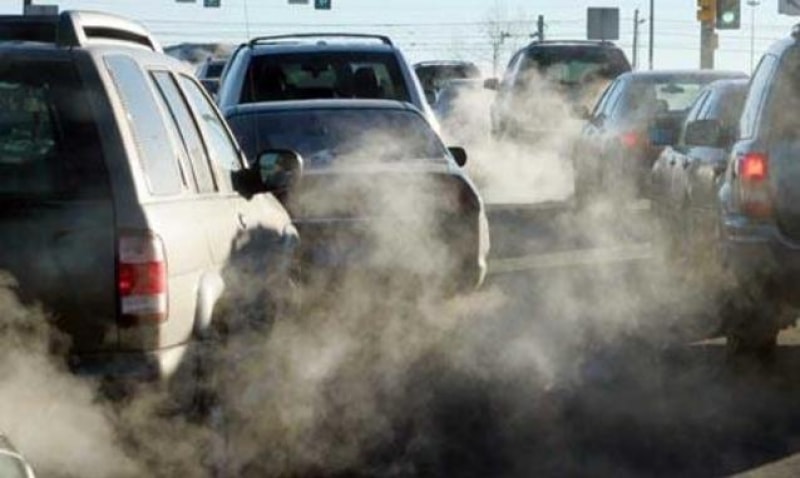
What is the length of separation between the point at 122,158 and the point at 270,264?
6.86ft

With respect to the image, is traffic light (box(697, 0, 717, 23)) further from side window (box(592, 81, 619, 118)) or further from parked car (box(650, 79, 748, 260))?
parked car (box(650, 79, 748, 260))

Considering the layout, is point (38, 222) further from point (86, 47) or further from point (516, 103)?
point (516, 103)

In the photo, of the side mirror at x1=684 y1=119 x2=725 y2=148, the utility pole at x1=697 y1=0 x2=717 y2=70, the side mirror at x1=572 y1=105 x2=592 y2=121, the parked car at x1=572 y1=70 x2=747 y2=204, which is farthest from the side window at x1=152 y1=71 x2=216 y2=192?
the utility pole at x1=697 y1=0 x2=717 y2=70

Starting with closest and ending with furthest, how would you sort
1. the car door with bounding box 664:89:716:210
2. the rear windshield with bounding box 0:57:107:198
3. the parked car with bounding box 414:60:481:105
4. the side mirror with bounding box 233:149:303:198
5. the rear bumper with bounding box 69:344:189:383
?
the rear bumper with bounding box 69:344:189:383 < the rear windshield with bounding box 0:57:107:198 < the side mirror with bounding box 233:149:303:198 < the car door with bounding box 664:89:716:210 < the parked car with bounding box 414:60:481:105

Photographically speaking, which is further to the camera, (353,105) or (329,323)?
(353,105)

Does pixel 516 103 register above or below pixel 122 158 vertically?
below

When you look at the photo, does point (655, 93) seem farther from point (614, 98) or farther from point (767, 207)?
point (767, 207)

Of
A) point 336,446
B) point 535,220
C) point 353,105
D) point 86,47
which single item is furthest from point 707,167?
point 535,220

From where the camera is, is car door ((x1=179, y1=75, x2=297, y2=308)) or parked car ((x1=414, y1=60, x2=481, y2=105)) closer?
car door ((x1=179, y1=75, x2=297, y2=308))

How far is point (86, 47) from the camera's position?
6898mm

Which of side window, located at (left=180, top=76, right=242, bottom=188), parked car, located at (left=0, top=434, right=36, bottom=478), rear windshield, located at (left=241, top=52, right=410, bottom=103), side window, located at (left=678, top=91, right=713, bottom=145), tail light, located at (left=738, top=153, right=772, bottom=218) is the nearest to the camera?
parked car, located at (left=0, top=434, right=36, bottom=478)

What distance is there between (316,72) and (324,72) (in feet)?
0.34

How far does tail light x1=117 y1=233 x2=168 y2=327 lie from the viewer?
6.40 m

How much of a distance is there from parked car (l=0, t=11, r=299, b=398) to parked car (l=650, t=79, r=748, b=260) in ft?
16.2
